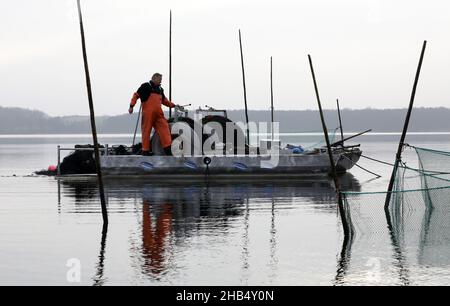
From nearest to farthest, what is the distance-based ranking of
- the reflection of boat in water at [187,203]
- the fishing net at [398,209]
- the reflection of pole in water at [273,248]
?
the reflection of pole in water at [273,248] → the reflection of boat in water at [187,203] → the fishing net at [398,209]

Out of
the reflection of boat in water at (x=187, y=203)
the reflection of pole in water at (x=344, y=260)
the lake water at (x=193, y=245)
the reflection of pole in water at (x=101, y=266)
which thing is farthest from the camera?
the reflection of boat in water at (x=187, y=203)

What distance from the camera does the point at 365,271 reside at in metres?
12.2

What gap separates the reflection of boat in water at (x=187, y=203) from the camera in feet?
49.3

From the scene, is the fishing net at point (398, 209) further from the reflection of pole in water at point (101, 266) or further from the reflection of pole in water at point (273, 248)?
the reflection of pole in water at point (101, 266)

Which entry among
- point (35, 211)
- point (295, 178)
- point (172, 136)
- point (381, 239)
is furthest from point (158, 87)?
point (381, 239)

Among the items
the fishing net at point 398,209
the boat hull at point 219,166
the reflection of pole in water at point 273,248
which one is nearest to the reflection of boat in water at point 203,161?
the boat hull at point 219,166

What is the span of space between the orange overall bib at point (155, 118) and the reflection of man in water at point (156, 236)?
8185 mm

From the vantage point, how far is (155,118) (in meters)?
30.1

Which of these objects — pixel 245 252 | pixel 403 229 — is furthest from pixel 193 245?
pixel 403 229

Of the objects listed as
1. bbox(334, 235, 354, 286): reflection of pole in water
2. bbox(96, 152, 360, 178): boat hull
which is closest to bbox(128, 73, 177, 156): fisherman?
A: bbox(96, 152, 360, 178): boat hull

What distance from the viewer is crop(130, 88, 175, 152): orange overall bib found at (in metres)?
29.5

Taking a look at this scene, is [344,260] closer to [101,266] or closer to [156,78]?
[101,266]

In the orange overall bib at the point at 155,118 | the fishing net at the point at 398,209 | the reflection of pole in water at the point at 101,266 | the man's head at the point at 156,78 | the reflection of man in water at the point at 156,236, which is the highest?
the man's head at the point at 156,78

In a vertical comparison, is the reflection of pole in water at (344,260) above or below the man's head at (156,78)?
below
